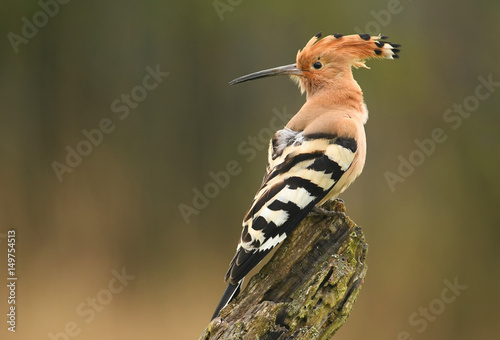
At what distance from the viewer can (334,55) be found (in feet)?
7.71

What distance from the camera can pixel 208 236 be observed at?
342 cm

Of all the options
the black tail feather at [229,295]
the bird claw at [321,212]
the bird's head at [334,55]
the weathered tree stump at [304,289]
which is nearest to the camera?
the weathered tree stump at [304,289]

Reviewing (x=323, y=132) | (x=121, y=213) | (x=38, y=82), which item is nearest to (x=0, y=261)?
(x=121, y=213)

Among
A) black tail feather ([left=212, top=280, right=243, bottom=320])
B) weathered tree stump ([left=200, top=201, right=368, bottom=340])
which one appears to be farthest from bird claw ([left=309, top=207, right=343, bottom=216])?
black tail feather ([left=212, top=280, right=243, bottom=320])

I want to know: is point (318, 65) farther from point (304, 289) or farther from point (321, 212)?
point (304, 289)

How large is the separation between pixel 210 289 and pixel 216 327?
5.64 feet

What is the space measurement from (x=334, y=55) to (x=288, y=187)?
2.18ft

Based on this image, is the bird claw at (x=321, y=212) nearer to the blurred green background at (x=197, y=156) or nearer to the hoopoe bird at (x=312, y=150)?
the hoopoe bird at (x=312, y=150)

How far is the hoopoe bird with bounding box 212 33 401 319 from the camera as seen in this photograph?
181cm

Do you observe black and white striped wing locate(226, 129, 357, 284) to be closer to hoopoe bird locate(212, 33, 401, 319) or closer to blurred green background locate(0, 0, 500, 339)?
hoopoe bird locate(212, 33, 401, 319)

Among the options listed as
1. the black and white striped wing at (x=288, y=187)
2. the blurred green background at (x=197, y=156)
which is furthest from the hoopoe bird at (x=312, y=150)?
the blurred green background at (x=197, y=156)

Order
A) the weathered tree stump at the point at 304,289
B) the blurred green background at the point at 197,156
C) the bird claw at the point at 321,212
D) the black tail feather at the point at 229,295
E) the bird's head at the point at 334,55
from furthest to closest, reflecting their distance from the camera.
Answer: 1. the blurred green background at the point at 197,156
2. the bird's head at the point at 334,55
3. the bird claw at the point at 321,212
4. the black tail feather at the point at 229,295
5. the weathered tree stump at the point at 304,289

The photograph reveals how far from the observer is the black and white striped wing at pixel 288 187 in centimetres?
180

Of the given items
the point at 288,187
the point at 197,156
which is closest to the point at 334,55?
the point at 288,187
